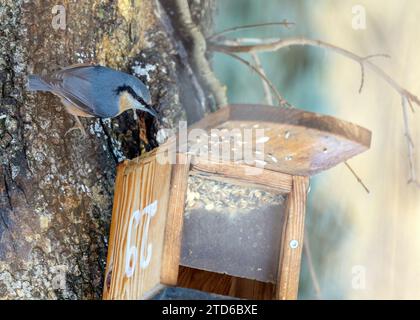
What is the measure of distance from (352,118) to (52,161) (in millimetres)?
1378

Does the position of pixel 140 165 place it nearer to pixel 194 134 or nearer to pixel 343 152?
pixel 194 134

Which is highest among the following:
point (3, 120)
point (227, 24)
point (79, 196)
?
point (227, 24)

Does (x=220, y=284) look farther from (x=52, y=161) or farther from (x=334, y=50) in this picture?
(x=334, y=50)

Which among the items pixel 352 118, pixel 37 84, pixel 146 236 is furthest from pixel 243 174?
pixel 352 118

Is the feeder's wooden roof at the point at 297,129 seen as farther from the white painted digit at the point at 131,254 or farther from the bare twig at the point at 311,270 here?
the bare twig at the point at 311,270

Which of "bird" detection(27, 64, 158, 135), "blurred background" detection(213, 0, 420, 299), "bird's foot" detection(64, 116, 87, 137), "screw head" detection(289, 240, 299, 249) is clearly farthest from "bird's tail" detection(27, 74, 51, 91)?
"blurred background" detection(213, 0, 420, 299)

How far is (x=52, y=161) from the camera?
2.02 m

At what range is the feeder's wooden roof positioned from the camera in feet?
4.54

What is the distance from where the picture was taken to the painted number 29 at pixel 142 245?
1.71m

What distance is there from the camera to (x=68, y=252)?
2.01 m

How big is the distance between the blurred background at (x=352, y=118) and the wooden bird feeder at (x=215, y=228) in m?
1.07
